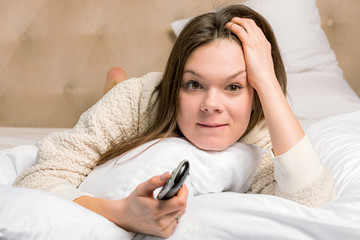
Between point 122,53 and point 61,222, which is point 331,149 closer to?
point 61,222

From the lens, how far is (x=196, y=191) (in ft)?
2.91

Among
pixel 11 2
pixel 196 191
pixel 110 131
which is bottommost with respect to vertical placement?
pixel 196 191

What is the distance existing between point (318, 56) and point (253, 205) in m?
1.35

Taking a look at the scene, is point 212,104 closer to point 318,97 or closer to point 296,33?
point 318,97

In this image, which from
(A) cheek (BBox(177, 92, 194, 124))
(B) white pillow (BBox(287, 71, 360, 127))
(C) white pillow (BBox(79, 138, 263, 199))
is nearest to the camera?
(C) white pillow (BBox(79, 138, 263, 199))

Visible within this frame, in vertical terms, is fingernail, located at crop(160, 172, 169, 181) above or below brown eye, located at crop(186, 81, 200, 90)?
below

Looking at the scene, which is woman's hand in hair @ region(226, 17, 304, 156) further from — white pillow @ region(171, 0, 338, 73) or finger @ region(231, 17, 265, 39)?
white pillow @ region(171, 0, 338, 73)

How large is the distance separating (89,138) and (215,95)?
307 millimetres

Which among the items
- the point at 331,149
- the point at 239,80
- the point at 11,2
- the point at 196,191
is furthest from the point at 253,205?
the point at 11,2

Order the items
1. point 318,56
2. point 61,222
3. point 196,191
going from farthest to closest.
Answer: point 318,56 < point 196,191 < point 61,222

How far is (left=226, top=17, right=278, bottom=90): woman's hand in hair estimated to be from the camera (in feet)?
3.00

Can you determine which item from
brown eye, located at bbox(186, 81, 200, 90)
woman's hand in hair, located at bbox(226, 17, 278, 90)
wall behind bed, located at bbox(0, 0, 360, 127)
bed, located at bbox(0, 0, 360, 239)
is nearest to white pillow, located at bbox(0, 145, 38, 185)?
bed, located at bbox(0, 0, 360, 239)

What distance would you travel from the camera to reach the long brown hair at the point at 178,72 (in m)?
0.95

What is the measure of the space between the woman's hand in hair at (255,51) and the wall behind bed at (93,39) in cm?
113
